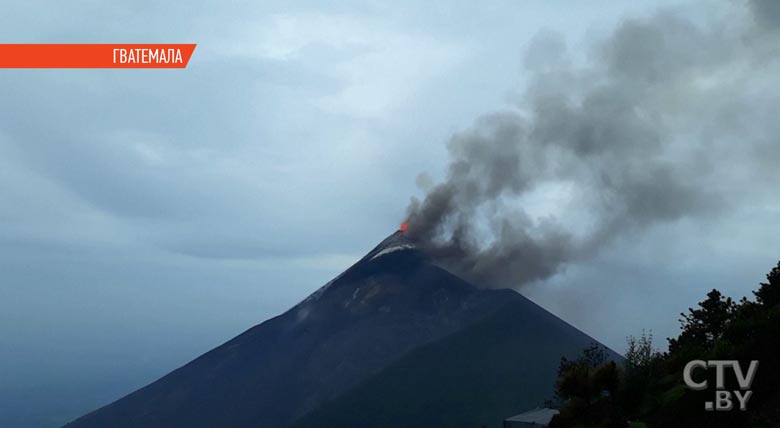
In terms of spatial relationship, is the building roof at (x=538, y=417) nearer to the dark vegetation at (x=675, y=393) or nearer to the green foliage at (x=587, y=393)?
the dark vegetation at (x=675, y=393)

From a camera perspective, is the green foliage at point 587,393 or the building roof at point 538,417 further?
the building roof at point 538,417

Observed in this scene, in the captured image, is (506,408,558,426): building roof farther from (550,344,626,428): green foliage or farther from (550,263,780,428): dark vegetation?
(550,344,626,428): green foliage

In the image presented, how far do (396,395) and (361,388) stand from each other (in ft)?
33.8

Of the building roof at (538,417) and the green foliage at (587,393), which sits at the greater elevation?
the green foliage at (587,393)

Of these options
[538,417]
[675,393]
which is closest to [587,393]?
[675,393]

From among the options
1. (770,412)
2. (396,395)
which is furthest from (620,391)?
(396,395)

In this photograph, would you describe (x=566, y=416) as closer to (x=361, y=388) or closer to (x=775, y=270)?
(x=775, y=270)

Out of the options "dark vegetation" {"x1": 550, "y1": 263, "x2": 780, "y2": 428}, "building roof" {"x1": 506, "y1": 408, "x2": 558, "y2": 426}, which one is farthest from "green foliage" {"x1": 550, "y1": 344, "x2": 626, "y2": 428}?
"building roof" {"x1": 506, "y1": 408, "x2": 558, "y2": 426}

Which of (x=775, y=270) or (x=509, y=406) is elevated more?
(x=775, y=270)

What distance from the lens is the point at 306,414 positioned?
191125 millimetres

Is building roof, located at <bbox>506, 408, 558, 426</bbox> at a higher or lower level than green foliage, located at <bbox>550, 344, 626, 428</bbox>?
lower

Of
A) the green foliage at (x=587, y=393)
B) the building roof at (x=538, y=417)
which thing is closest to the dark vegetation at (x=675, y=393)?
the green foliage at (x=587, y=393)

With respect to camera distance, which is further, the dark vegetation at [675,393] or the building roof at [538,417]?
the building roof at [538,417]

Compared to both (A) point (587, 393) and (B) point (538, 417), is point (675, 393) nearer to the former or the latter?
(A) point (587, 393)
